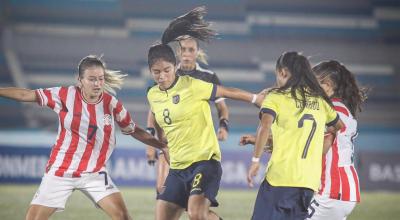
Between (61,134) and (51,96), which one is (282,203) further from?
(51,96)

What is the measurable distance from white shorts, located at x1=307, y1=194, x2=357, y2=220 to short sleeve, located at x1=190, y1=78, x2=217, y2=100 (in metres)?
1.28

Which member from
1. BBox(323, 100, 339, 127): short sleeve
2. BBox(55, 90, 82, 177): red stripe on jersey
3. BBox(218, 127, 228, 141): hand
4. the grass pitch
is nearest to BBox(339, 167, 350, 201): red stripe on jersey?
BBox(323, 100, 339, 127): short sleeve

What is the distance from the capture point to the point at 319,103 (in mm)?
5617

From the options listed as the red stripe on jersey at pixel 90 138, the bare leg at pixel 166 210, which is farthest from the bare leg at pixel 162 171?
the bare leg at pixel 166 210

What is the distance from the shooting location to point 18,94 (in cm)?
669

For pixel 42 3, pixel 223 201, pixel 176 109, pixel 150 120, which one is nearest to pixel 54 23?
pixel 42 3

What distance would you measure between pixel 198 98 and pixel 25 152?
11572 mm

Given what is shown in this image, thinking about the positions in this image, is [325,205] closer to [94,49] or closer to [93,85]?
[93,85]

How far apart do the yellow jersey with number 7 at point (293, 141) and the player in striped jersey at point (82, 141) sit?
179cm

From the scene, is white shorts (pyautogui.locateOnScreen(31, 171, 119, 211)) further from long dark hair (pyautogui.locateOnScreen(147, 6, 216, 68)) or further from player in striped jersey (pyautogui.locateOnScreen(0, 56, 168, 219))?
long dark hair (pyautogui.locateOnScreen(147, 6, 216, 68))

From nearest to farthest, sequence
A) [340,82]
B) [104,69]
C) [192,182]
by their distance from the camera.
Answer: [340,82] → [192,182] → [104,69]

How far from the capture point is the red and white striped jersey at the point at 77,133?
6.79 meters

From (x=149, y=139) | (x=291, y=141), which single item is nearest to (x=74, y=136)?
(x=149, y=139)

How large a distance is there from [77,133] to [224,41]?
1715 cm
